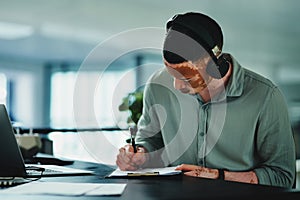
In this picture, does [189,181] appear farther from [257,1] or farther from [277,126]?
[257,1]

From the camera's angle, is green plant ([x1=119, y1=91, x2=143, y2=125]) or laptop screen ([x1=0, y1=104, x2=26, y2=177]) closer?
laptop screen ([x1=0, y1=104, x2=26, y2=177])

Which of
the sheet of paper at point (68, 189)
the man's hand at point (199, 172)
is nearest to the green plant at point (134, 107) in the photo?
the man's hand at point (199, 172)

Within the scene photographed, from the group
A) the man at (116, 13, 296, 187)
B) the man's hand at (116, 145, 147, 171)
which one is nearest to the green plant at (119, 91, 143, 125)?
the man at (116, 13, 296, 187)

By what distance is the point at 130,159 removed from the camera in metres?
1.72

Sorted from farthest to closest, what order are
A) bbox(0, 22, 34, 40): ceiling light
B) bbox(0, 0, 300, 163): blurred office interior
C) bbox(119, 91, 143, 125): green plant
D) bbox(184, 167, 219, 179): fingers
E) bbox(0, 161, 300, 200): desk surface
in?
bbox(0, 22, 34, 40): ceiling light, bbox(0, 0, 300, 163): blurred office interior, bbox(119, 91, 143, 125): green plant, bbox(184, 167, 219, 179): fingers, bbox(0, 161, 300, 200): desk surface

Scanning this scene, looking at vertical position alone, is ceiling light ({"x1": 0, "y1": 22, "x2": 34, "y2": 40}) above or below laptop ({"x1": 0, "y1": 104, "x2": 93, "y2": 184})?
above

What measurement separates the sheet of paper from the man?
1.17 ft

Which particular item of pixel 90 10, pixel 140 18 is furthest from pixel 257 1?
pixel 90 10

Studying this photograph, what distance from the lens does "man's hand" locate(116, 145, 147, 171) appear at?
5.65ft

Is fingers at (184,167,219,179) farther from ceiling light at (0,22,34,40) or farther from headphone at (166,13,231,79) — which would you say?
ceiling light at (0,22,34,40)

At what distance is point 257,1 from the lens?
5.71 metres

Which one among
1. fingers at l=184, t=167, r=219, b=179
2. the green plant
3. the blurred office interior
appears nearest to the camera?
fingers at l=184, t=167, r=219, b=179

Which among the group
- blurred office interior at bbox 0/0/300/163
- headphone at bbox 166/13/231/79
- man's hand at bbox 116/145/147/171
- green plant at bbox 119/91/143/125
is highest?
blurred office interior at bbox 0/0/300/163

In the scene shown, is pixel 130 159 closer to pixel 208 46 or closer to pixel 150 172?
pixel 150 172
